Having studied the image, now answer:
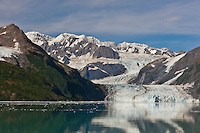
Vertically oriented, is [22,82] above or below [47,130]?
above

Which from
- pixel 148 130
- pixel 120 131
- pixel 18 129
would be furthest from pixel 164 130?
pixel 18 129

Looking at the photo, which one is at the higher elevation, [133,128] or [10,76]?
[10,76]

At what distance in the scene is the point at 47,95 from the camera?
199m

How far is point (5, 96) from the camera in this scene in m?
175

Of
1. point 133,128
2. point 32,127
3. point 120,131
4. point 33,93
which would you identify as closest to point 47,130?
point 32,127

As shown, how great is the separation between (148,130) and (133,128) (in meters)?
4.36

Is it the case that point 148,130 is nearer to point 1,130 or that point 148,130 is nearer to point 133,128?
point 133,128

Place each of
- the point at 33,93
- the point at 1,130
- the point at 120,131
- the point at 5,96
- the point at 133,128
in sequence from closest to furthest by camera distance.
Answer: the point at 1,130 → the point at 120,131 → the point at 133,128 → the point at 5,96 → the point at 33,93

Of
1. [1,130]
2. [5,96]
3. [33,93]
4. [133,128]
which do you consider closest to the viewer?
[1,130]

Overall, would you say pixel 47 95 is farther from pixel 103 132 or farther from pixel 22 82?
pixel 103 132

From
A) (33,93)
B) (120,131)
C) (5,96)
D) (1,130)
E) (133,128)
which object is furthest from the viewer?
(33,93)

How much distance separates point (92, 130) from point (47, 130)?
9.44 m

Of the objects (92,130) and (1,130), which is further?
(92,130)

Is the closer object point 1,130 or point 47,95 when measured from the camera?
point 1,130
